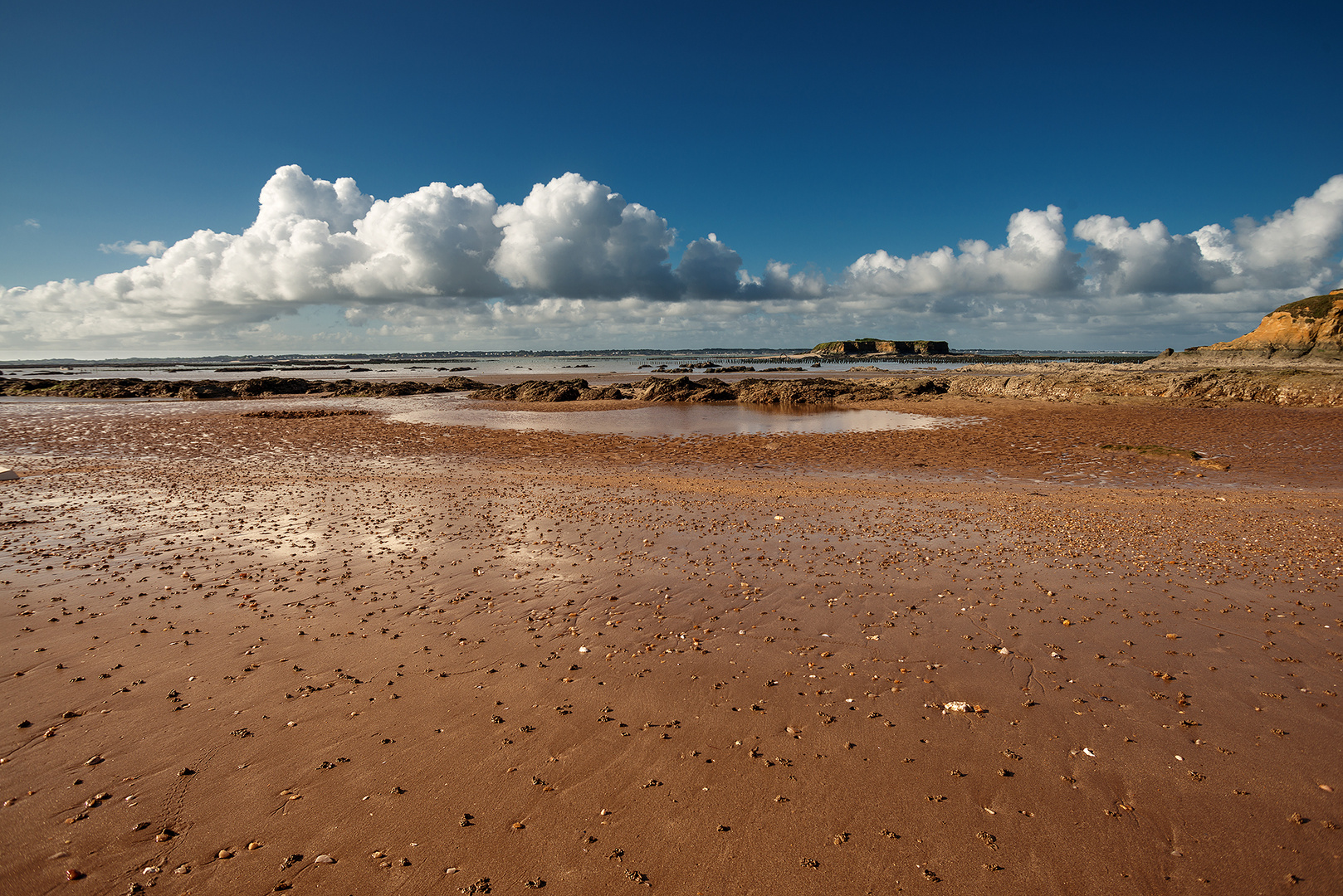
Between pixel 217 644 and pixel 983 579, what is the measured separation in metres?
10.7

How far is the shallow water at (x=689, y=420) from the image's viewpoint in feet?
97.1

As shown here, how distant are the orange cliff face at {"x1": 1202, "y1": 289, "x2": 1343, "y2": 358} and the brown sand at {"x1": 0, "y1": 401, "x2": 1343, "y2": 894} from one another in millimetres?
42346

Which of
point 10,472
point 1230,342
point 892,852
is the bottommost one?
point 892,852

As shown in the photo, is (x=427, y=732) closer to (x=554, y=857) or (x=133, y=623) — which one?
(x=554, y=857)

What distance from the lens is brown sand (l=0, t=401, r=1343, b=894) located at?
4359mm

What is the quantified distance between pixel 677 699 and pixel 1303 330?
61351 mm

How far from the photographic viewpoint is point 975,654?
23.1ft

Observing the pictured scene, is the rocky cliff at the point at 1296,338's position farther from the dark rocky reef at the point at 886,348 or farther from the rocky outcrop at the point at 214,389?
the dark rocky reef at the point at 886,348

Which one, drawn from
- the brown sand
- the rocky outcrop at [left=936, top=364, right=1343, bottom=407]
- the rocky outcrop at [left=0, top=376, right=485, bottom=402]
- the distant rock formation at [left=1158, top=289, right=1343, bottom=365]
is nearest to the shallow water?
the rocky outcrop at [left=936, top=364, right=1343, bottom=407]

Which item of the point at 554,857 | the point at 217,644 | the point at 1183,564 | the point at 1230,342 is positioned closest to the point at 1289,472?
the point at 1183,564

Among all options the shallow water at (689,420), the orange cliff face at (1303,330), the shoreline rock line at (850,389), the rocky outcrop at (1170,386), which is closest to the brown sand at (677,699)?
the shallow water at (689,420)

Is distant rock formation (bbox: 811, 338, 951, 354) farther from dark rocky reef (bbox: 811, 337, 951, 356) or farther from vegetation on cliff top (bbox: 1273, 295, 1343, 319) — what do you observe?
vegetation on cliff top (bbox: 1273, 295, 1343, 319)

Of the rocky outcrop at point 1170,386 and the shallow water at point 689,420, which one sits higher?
the rocky outcrop at point 1170,386

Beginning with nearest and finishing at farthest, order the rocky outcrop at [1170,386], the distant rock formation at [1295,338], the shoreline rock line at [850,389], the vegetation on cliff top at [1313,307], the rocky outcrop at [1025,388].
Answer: the rocky outcrop at [1170,386], the rocky outcrop at [1025,388], the shoreline rock line at [850,389], the distant rock formation at [1295,338], the vegetation on cliff top at [1313,307]
